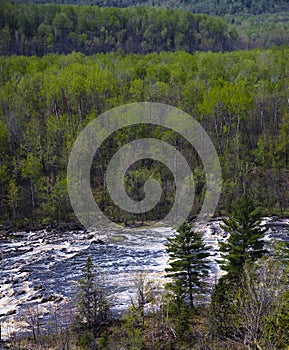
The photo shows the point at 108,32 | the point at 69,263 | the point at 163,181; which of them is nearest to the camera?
the point at 69,263

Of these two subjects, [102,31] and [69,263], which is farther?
[102,31]

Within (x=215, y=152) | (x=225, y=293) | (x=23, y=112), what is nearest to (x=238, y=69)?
(x=215, y=152)

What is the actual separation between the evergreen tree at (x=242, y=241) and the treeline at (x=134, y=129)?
27.7m

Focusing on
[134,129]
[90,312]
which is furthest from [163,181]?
[90,312]

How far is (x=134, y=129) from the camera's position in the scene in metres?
70.8

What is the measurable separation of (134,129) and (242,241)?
3860cm

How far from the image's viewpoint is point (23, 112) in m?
73.2

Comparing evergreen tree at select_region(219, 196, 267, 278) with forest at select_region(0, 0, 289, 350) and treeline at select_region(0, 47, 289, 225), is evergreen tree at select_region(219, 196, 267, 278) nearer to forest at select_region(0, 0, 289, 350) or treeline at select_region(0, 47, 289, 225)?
forest at select_region(0, 0, 289, 350)

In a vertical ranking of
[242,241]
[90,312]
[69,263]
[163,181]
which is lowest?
[90,312]

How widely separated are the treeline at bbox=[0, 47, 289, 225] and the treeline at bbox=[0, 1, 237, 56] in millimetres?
28852

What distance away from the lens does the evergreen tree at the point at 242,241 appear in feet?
108

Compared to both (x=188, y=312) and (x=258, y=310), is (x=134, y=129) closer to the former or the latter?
(x=188, y=312)

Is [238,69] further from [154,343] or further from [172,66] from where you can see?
[154,343]

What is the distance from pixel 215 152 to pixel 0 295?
4078 centimetres
